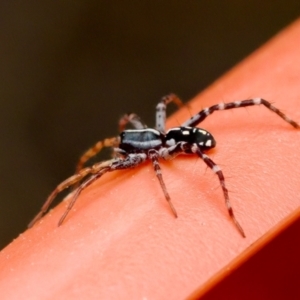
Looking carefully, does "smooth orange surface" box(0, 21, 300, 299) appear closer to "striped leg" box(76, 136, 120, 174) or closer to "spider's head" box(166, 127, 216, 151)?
"spider's head" box(166, 127, 216, 151)

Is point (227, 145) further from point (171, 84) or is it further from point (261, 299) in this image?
point (171, 84)

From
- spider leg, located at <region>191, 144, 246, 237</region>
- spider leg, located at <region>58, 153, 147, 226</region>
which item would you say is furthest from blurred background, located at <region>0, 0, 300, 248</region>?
spider leg, located at <region>191, 144, 246, 237</region>

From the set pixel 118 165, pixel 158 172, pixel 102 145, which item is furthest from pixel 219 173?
pixel 102 145

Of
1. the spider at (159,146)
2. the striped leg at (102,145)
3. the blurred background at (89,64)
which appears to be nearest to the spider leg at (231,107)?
the spider at (159,146)

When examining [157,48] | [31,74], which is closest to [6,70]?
[31,74]

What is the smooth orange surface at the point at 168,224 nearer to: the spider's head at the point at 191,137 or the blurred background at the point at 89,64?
the spider's head at the point at 191,137

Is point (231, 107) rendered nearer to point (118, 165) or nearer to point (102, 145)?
point (118, 165)

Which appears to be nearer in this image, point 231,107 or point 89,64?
point 231,107
